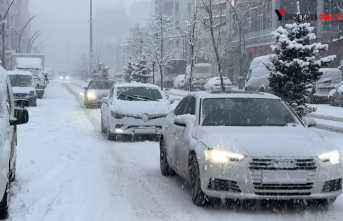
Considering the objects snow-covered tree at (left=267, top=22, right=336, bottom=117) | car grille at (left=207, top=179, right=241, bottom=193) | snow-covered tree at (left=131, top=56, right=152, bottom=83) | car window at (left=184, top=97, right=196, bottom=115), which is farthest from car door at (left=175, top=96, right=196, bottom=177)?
snow-covered tree at (left=131, top=56, right=152, bottom=83)

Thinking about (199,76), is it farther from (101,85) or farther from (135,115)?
(135,115)

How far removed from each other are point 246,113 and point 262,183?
1.65 m

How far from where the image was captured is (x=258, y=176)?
6086 millimetres

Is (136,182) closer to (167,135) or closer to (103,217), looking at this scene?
Result: (167,135)

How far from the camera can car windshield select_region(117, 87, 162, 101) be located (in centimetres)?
1447

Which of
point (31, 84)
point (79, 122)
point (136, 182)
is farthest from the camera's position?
point (31, 84)

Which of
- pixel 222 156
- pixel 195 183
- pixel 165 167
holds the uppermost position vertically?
pixel 222 156

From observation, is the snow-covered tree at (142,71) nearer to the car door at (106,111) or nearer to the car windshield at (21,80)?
the car windshield at (21,80)

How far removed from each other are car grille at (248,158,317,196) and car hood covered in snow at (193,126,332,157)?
0.08 meters

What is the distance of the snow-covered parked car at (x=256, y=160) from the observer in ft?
20.0

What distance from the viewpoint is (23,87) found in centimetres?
2655

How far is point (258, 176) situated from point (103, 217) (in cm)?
177

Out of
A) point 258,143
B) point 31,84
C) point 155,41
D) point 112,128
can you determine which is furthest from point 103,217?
point 155,41

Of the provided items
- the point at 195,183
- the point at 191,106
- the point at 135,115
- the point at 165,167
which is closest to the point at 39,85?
the point at 135,115
